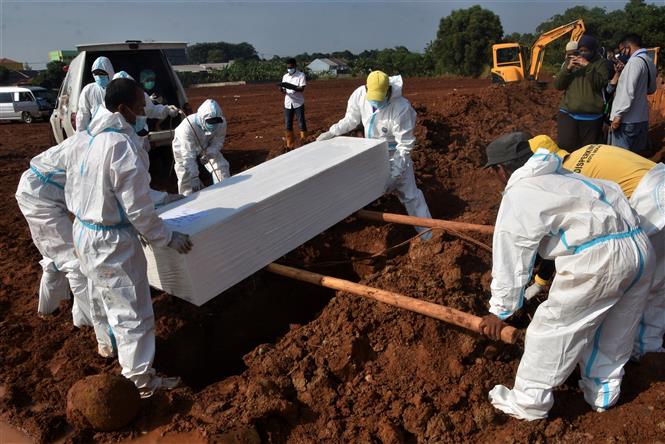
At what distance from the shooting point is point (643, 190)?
9.63 feet

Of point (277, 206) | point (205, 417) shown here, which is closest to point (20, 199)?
point (277, 206)

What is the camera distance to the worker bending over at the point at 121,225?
2836 millimetres

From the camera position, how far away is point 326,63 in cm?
5484

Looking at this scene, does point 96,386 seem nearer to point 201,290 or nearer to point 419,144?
point 201,290

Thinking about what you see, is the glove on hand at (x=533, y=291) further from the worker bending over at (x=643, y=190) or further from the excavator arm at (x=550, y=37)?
the excavator arm at (x=550, y=37)

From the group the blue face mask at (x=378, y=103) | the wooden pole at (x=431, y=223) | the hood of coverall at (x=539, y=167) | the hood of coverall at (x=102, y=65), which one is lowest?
the wooden pole at (x=431, y=223)

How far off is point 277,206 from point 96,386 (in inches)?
66.4

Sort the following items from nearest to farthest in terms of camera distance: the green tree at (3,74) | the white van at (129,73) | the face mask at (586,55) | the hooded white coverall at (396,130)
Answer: the hooded white coverall at (396,130)
the face mask at (586,55)
the white van at (129,73)
the green tree at (3,74)

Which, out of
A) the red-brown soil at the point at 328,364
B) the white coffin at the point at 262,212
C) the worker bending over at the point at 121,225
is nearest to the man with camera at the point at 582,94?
the red-brown soil at the point at 328,364

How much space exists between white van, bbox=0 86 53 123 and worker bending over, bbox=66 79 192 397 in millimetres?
18388

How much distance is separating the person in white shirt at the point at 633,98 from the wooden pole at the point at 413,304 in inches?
156

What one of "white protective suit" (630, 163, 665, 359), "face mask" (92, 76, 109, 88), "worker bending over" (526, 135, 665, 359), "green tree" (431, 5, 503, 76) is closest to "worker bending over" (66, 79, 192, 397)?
"worker bending over" (526, 135, 665, 359)

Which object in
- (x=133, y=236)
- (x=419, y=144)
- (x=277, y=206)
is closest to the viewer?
(x=133, y=236)

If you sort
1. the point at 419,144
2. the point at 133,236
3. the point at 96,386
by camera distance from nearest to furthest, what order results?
the point at 96,386 → the point at 133,236 → the point at 419,144
